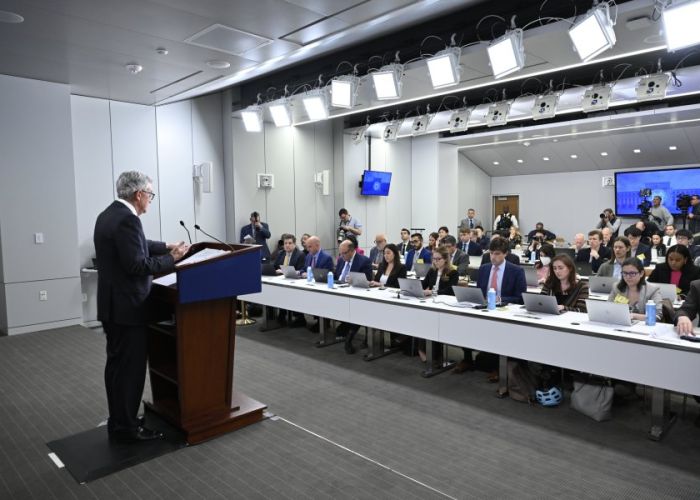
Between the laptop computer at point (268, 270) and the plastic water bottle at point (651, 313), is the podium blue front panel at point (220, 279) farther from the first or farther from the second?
the laptop computer at point (268, 270)

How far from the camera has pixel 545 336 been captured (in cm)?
363

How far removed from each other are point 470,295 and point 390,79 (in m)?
2.57

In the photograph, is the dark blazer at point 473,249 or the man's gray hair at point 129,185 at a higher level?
the man's gray hair at point 129,185

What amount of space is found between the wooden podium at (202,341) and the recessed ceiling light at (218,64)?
9.21ft

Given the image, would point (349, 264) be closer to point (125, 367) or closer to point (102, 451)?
point (125, 367)

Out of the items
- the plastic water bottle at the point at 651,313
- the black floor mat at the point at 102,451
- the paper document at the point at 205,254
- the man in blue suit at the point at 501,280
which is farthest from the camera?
the man in blue suit at the point at 501,280

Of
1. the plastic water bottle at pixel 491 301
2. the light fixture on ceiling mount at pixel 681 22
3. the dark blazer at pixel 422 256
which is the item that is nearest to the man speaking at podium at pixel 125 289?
the plastic water bottle at pixel 491 301

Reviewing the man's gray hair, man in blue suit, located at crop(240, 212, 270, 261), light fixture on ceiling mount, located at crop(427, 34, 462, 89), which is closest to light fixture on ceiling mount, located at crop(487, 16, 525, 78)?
light fixture on ceiling mount, located at crop(427, 34, 462, 89)

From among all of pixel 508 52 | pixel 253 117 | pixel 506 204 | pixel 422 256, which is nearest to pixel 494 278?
pixel 508 52

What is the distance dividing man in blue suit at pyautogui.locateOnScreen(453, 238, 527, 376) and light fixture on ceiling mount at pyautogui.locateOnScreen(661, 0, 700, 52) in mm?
2114

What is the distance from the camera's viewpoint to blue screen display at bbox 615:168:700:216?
11.6 m

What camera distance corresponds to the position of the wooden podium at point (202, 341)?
292cm

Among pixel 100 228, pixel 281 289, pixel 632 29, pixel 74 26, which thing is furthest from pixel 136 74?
pixel 632 29

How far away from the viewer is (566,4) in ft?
14.5
